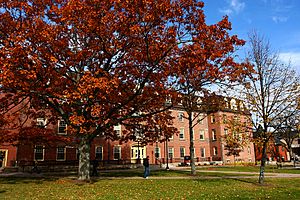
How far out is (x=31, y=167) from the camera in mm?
28297

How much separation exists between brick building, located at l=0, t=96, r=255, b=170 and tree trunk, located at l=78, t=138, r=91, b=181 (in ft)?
19.1

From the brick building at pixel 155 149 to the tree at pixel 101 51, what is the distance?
504 cm

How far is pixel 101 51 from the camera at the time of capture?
658 inches

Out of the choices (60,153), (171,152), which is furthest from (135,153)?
(60,153)

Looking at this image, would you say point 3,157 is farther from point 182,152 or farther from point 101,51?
point 182,152

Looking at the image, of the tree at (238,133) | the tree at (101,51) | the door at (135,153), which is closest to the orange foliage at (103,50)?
the tree at (101,51)

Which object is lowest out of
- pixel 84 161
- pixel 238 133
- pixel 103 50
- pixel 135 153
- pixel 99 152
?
pixel 135 153

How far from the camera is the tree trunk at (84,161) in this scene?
17094 millimetres

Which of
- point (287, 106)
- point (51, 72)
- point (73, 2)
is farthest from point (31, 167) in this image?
point (287, 106)

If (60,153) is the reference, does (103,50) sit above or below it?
above

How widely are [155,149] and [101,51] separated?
28.9 meters

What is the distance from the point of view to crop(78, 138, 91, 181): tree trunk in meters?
17.1

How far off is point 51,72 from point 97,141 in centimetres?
2268

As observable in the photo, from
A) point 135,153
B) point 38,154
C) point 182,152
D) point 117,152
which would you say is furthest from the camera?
point 182,152
